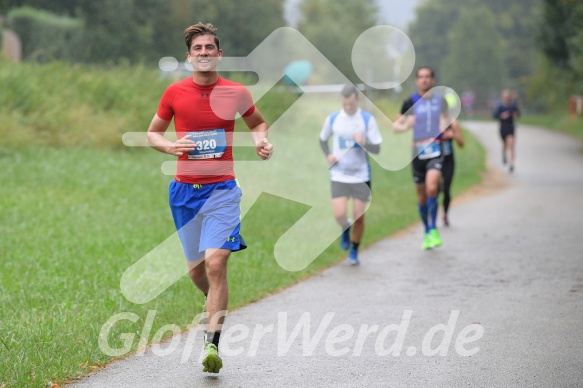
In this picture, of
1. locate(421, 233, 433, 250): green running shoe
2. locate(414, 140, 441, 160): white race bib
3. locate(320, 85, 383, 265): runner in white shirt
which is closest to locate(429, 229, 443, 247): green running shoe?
locate(421, 233, 433, 250): green running shoe

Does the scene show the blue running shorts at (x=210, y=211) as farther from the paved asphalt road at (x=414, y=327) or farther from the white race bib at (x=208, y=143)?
the paved asphalt road at (x=414, y=327)

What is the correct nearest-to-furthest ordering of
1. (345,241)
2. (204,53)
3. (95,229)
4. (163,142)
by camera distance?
1. (204,53)
2. (163,142)
3. (345,241)
4. (95,229)

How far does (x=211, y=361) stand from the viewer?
6312 millimetres

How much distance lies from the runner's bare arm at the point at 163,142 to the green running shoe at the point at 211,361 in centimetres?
124

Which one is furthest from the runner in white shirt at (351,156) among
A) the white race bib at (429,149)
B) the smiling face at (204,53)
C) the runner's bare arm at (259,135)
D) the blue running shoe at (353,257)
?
the smiling face at (204,53)

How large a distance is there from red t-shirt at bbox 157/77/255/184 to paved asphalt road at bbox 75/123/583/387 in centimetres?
123

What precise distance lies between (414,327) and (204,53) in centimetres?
274

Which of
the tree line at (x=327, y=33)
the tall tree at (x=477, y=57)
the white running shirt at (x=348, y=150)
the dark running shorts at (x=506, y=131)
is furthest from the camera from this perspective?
the tall tree at (x=477, y=57)

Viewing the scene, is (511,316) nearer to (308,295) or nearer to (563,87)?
(308,295)

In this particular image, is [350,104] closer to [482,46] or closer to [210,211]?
[210,211]

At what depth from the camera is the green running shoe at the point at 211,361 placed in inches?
249

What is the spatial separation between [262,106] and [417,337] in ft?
80.9

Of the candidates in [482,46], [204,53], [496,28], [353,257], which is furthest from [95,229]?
[496,28]

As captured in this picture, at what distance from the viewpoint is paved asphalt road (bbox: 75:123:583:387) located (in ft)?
21.1
